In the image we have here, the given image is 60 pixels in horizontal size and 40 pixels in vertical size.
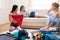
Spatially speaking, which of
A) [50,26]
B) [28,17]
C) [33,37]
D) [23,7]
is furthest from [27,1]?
[33,37]

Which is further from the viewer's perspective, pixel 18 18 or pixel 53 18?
pixel 18 18

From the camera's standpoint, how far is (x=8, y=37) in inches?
53.6

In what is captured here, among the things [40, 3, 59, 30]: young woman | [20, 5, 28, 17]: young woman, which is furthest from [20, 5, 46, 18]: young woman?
[40, 3, 59, 30]: young woman

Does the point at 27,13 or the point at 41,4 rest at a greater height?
the point at 41,4

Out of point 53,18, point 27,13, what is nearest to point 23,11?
point 27,13

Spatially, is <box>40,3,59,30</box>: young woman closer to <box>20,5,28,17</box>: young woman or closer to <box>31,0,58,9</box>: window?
<box>31,0,58,9</box>: window

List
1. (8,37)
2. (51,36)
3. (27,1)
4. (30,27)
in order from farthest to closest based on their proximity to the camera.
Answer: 1. (27,1)
2. (30,27)
3. (8,37)
4. (51,36)

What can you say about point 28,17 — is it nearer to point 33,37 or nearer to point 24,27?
point 24,27

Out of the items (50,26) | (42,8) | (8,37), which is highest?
(42,8)

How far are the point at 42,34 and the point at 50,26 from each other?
24 centimetres

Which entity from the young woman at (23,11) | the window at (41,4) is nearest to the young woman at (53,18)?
the window at (41,4)

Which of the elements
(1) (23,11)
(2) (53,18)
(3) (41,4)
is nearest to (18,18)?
(1) (23,11)

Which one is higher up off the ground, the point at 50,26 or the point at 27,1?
the point at 27,1

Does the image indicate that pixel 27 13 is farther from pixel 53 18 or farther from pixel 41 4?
pixel 53 18
